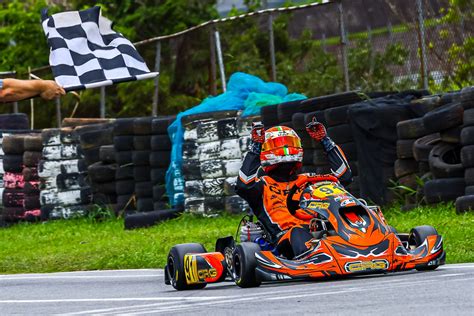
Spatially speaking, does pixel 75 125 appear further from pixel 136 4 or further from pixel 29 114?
pixel 136 4

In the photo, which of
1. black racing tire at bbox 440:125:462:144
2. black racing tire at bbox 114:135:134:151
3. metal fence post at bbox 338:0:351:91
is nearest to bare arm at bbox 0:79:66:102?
black racing tire at bbox 440:125:462:144

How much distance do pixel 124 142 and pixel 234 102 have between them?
6.56 feet

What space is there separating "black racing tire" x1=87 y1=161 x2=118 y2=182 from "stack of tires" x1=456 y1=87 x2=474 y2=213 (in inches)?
252

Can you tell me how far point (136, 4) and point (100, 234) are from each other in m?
11.6

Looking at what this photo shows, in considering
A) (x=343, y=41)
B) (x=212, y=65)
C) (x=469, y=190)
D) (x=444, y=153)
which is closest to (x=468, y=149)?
(x=469, y=190)

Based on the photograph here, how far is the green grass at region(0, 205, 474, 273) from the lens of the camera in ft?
36.2

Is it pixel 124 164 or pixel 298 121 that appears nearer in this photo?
pixel 298 121

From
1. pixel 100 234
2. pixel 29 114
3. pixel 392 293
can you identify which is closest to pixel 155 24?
pixel 29 114

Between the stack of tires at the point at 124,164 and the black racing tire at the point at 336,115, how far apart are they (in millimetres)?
3972

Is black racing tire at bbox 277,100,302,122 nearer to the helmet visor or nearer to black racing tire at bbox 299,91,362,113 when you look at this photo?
black racing tire at bbox 299,91,362,113

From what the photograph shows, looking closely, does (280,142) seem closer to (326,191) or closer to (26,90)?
(326,191)

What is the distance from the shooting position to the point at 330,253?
8.34m

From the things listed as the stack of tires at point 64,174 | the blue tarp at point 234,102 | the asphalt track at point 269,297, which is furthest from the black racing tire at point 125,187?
the asphalt track at point 269,297

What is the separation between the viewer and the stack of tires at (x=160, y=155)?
16.0 meters
